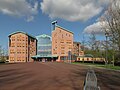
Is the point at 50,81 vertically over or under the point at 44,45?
under

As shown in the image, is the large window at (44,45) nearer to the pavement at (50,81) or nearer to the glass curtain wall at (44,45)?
the glass curtain wall at (44,45)

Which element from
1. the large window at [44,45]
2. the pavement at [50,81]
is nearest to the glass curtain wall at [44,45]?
the large window at [44,45]

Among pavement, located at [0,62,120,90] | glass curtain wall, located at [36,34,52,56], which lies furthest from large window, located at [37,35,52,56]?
pavement, located at [0,62,120,90]

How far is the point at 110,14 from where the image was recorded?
44.1 m

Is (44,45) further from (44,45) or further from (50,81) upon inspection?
(50,81)

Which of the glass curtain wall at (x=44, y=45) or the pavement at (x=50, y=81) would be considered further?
the glass curtain wall at (x=44, y=45)

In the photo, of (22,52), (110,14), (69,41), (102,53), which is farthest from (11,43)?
(110,14)

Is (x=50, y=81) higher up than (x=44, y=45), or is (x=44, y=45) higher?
(x=44, y=45)

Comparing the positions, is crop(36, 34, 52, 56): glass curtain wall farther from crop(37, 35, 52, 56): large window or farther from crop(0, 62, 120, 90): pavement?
crop(0, 62, 120, 90): pavement

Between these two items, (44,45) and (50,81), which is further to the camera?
(44,45)

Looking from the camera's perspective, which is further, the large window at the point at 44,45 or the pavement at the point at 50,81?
the large window at the point at 44,45

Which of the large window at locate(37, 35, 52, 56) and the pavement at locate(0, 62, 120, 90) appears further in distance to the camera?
the large window at locate(37, 35, 52, 56)

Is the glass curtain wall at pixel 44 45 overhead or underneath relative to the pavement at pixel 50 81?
overhead

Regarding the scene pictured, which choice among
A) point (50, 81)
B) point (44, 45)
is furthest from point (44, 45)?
point (50, 81)
